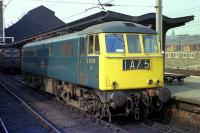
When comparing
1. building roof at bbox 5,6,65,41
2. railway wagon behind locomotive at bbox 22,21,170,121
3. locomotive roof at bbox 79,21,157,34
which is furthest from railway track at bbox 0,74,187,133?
building roof at bbox 5,6,65,41

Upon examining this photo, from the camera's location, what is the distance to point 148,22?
18969mm

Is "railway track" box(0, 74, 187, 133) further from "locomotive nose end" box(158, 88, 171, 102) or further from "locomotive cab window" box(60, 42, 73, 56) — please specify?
"locomotive cab window" box(60, 42, 73, 56)

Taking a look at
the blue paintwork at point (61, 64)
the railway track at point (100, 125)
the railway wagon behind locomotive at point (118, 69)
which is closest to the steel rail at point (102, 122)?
the railway track at point (100, 125)

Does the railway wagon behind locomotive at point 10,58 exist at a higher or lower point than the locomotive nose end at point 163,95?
higher

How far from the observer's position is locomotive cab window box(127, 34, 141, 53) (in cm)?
1234

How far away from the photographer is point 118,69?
1176 cm

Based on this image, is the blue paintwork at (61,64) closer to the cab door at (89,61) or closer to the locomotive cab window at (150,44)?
the cab door at (89,61)

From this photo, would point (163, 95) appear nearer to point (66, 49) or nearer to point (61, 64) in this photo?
point (66, 49)

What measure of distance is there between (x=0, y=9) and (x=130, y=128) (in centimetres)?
6479

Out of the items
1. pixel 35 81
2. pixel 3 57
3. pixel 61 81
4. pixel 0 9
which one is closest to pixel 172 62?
pixel 3 57

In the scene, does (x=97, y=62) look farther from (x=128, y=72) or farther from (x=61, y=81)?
(x=61, y=81)

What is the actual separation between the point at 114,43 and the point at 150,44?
1.38 meters

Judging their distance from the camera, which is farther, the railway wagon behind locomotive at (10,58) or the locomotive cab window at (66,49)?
the railway wagon behind locomotive at (10,58)

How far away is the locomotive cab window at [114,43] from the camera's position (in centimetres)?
1194
